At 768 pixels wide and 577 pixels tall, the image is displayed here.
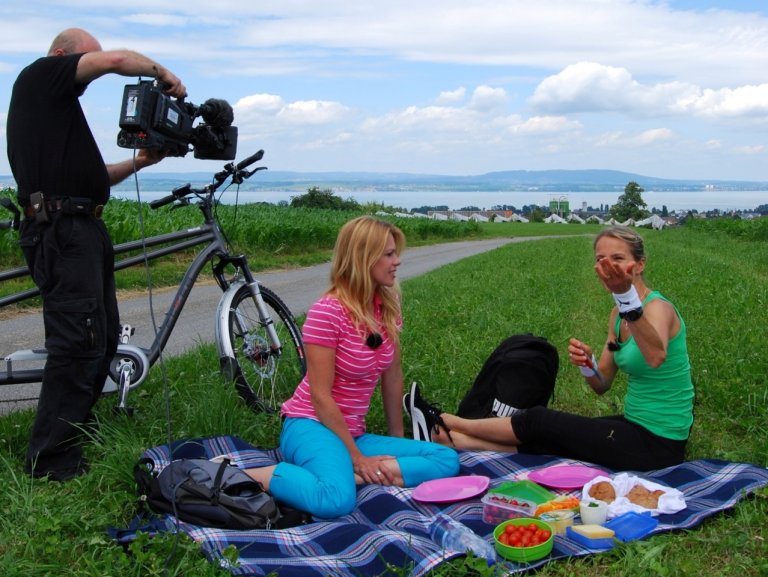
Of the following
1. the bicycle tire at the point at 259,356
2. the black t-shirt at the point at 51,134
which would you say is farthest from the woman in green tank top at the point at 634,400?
the black t-shirt at the point at 51,134

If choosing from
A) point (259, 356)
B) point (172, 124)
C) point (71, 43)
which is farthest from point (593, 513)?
point (71, 43)

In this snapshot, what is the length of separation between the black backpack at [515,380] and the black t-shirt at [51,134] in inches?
106

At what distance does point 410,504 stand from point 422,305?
635 cm

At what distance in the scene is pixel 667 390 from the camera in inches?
175

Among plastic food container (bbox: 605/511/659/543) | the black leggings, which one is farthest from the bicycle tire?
plastic food container (bbox: 605/511/659/543)

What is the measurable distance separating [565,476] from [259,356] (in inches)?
87.0

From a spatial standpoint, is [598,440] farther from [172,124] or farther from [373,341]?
[172,124]

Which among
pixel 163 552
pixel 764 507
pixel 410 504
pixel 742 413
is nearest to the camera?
pixel 163 552

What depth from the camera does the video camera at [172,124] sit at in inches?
159

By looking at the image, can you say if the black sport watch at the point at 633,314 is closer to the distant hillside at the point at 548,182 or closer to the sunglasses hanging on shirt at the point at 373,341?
the sunglasses hanging on shirt at the point at 373,341

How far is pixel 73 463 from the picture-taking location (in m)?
4.28

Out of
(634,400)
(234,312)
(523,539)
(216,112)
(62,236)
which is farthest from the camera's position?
(234,312)

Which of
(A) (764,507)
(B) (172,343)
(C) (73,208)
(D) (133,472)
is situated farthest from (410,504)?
(B) (172,343)

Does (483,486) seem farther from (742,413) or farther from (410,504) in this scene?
(742,413)
